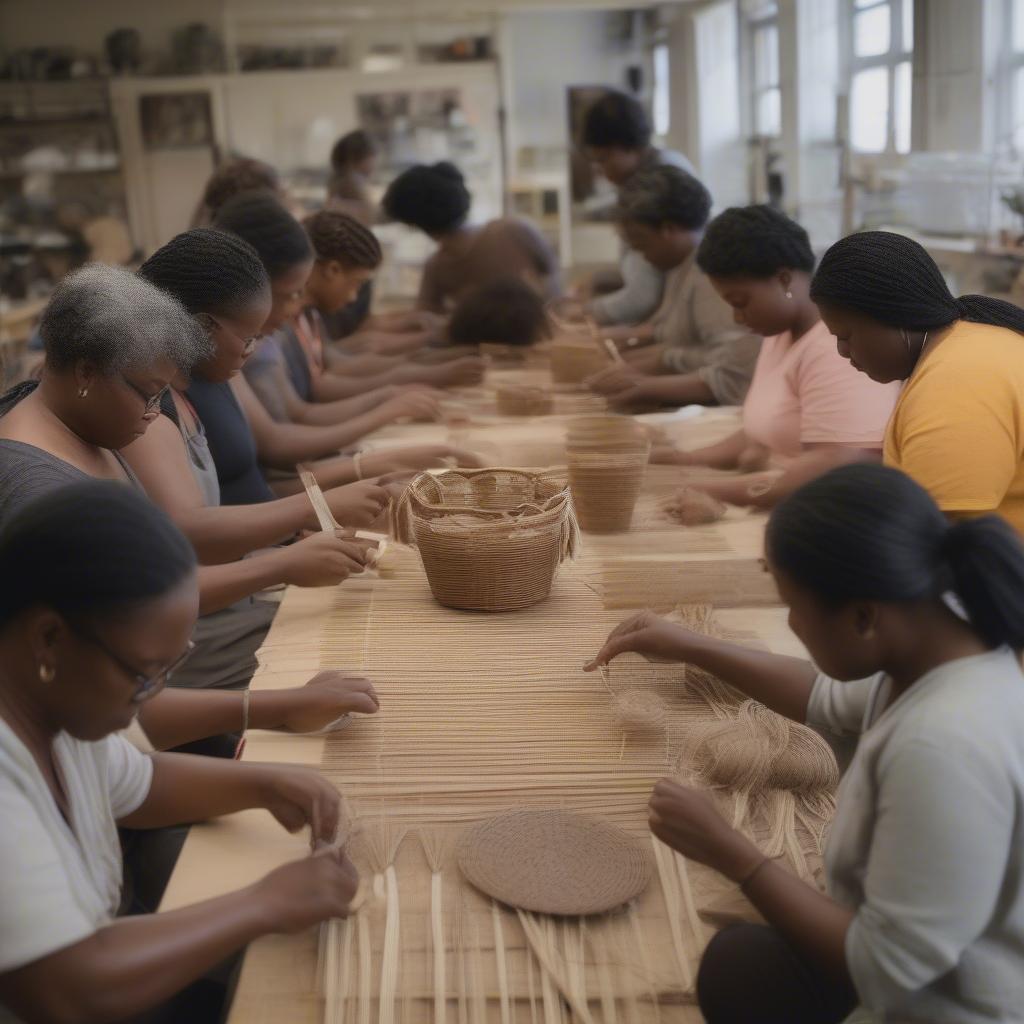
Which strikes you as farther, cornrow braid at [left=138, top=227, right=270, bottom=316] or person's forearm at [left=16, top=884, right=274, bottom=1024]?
cornrow braid at [left=138, top=227, right=270, bottom=316]

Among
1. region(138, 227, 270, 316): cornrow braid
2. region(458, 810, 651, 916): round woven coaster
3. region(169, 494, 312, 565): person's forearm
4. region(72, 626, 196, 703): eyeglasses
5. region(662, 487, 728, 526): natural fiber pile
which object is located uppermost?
region(138, 227, 270, 316): cornrow braid

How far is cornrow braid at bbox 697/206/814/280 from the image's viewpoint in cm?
259

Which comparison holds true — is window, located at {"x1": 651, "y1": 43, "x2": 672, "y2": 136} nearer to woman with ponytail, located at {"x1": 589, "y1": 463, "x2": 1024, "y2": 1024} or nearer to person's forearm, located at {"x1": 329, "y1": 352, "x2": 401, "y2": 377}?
person's forearm, located at {"x1": 329, "y1": 352, "x2": 401, "y2": 377}

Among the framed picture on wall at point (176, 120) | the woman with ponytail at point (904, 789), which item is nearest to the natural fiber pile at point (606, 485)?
the woman with ponytail at point (904, 789)

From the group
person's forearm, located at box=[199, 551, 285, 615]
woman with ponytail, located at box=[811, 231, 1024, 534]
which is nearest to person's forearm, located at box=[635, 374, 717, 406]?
woman with ponytail, located at box=[811, 231, 1024, 534]

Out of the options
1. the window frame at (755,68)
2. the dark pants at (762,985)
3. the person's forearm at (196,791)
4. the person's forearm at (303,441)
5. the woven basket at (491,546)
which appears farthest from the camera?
the window frame at (755,68)

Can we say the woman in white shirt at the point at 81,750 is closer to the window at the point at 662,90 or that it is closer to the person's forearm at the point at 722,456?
the person's forearm at the point at 722,456

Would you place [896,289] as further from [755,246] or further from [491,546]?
[755,246]

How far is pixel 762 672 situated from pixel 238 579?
90cm

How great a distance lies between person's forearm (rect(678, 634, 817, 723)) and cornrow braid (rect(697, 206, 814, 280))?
4.17ft

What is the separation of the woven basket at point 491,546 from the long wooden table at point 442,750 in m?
0.04

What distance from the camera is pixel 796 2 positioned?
686cm

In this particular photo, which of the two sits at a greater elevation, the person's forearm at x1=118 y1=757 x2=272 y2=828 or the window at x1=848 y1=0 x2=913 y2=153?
the window at x1=848 y1=0 x2=913 y2=153

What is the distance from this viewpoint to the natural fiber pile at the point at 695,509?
95.0 inches
